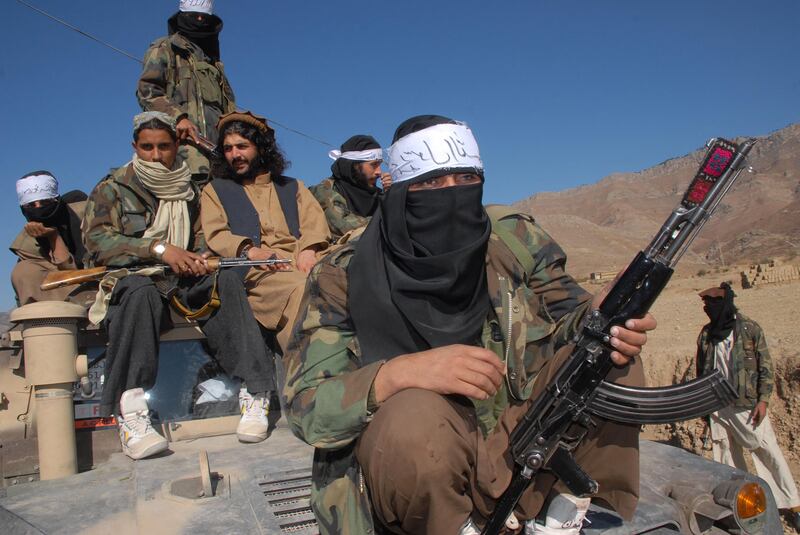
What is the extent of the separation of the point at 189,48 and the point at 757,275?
18769 millimetres

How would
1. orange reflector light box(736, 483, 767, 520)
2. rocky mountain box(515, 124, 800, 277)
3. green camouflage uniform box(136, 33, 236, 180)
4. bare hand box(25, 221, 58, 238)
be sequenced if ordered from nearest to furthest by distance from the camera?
1. orange reflector light box(736, 483, 767, 520)
2. bare hand box(25, 221, 58, 238)
3. green camouflage uniform box(136, 33, 236, 180)
4. rocky mountain box(515, 124, 800, 277)

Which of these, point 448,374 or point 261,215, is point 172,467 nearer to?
point 448,374

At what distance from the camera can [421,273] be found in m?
2.24

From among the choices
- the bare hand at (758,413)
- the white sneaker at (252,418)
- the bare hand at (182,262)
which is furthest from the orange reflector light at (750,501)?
the bare hand at (758,413)

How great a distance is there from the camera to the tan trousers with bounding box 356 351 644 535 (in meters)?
1.82

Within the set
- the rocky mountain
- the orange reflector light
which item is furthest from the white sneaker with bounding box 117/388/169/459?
the rocky mountain

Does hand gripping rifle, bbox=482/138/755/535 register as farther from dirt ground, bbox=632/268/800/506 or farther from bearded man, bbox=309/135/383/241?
dirt ground, bbox=632/268/800/506

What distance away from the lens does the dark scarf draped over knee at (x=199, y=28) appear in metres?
5.02

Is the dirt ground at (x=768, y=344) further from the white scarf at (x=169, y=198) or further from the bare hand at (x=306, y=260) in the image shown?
the white scarf at (x=169, y=198)

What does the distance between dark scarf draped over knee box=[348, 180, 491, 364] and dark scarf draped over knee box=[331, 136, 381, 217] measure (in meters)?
3.26

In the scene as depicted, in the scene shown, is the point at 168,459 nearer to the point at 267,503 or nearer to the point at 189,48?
the point at 267,503

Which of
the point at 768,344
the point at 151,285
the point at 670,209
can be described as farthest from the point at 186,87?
the point at 670,209

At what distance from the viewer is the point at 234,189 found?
13.9ft

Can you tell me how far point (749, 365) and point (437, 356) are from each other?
247 inches
